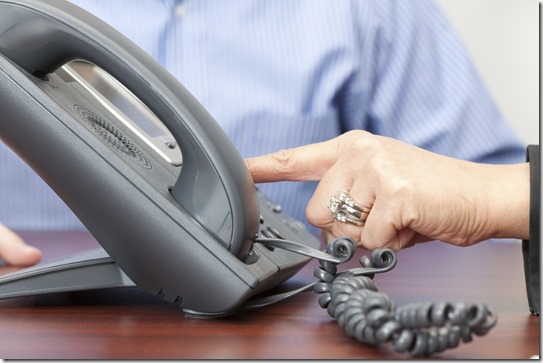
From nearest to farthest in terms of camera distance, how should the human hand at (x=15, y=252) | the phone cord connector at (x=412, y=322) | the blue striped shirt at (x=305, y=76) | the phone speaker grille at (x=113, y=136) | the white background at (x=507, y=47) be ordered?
the phone cord connector at (x=412, y=322) → the phone speaker grille at (x=113, y=136) → the human hand at (x=15, y=252) → the blue striped shirt at (x=305, y=76) → the white background at (x=507, y=47)

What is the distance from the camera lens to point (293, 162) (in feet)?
2.08

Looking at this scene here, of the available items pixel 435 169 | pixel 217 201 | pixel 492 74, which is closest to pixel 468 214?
pixel 435 169

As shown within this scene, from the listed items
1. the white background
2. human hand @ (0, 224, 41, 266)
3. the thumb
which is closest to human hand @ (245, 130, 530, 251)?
the thumb

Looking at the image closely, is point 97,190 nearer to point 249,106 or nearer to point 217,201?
point 217,201

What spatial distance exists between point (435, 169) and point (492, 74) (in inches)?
69.4

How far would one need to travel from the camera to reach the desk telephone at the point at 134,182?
1.46 feet

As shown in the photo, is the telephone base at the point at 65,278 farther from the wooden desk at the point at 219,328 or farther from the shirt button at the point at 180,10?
the shirt button at the point at 180,10

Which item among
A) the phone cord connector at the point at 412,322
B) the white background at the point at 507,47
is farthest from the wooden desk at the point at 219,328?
the white background at the point at 507,47

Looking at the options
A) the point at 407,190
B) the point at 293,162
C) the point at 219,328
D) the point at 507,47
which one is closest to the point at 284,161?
the point at 293,162

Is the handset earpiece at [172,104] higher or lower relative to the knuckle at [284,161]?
higher

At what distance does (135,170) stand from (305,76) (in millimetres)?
734

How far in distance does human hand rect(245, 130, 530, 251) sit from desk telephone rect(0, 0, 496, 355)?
10cm

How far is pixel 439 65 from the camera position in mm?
1261

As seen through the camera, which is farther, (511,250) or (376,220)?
(511,250)
